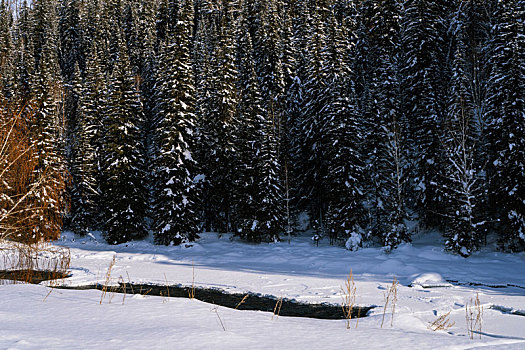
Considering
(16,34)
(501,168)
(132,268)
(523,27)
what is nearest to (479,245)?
(501,168)

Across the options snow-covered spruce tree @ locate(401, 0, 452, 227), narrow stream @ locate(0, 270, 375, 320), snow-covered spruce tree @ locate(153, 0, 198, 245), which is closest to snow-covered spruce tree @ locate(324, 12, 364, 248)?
snow-covered spruce tree @ locate(401, 0, 452, 227)

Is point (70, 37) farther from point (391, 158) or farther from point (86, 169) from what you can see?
point (391, 158)

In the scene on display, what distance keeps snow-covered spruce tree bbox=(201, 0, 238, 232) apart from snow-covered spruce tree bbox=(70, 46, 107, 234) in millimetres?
12835

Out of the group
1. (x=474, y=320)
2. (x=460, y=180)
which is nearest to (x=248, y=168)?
(x=460, y=180)

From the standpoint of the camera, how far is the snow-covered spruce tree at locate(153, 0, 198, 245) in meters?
30.1

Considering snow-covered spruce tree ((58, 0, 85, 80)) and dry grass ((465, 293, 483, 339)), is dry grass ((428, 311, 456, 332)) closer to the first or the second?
dry grass ((465, 293, 483, 339))

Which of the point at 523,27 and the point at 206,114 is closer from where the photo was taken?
the point at 523,27

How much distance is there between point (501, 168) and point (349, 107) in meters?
11.8

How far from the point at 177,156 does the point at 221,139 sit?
500cm

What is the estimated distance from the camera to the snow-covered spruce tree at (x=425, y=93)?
31.3 m

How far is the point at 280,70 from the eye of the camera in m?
42.8

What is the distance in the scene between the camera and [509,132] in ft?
79.8

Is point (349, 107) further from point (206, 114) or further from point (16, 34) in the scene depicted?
point (16, 34)

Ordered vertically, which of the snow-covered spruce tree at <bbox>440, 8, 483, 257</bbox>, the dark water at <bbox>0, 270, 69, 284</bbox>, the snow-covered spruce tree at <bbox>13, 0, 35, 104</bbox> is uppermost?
the snow-covered spruce tree at <bbox>13, 0, 35, 104</bbox>
